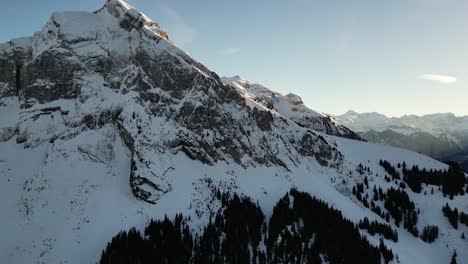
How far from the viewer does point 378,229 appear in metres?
134

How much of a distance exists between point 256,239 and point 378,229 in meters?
50.6

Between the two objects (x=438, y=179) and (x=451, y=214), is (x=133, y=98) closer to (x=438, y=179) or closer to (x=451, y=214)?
(x=451, y=214)

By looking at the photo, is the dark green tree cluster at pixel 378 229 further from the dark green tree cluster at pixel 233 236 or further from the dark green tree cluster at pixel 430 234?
the dark green tree cluster at pixel 233 236

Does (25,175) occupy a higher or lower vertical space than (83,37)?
lower

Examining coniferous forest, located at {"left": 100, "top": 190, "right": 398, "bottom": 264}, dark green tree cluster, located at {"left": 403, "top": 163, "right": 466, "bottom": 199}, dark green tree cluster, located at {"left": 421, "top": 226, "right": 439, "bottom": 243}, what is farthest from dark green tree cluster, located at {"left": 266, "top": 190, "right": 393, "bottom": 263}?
dark green tree cluster, located at {"left": 403, "top": 163, "right": 466, "bottom": 199}

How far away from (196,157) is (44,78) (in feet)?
210

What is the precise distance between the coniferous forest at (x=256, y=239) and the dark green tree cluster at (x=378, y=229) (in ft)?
1.51

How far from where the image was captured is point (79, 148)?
12131 cm

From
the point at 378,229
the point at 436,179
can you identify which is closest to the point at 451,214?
the point at 378,229

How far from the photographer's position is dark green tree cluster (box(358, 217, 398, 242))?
13238 cm

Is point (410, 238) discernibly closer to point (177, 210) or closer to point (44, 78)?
point (177, 210)

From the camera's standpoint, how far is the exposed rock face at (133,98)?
417 ft

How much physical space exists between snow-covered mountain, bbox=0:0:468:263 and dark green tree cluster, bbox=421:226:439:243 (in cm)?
212

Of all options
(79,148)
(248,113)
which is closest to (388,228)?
(248,113)
